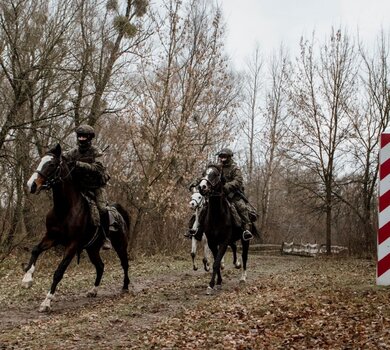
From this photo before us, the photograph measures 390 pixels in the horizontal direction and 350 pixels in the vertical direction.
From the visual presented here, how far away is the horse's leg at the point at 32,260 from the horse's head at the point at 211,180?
11.1 ft

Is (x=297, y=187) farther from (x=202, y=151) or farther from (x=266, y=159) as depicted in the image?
(x=266, y=159)

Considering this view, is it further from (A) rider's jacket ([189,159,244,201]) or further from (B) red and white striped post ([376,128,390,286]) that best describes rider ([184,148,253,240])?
(B) red and white striped post ([376,128,390,286])

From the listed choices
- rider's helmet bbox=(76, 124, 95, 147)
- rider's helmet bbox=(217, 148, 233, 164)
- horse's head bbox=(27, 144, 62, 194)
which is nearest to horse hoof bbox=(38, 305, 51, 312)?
horse's head bbox=(27, 144, 62, 194)

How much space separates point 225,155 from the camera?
43.5 ft

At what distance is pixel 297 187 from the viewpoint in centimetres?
3344

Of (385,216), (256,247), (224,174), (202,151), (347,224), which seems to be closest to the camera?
(385,216)

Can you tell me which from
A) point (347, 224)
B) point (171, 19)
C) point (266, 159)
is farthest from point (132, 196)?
point (266, 159)

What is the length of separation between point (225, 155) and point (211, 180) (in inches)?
72.1

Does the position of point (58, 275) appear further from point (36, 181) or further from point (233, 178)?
point (233, 178)

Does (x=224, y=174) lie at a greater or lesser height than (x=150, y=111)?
lesser

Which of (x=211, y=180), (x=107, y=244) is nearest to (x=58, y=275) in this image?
(x=107, y=244)

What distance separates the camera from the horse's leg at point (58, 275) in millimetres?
9086

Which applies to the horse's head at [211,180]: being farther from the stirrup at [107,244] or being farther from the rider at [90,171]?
the stirrup at [107,244]

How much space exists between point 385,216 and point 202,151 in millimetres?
21266
